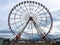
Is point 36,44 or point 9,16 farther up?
point 9,16

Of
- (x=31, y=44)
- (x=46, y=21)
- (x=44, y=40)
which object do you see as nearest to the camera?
(x=46, y=21)

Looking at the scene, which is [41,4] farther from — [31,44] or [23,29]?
[31,44]

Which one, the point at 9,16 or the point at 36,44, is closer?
the point at 9,16

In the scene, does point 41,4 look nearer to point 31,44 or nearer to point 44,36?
point 44,36

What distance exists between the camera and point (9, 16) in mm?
63219

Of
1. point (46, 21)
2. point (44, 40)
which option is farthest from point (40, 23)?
point (44, 40)

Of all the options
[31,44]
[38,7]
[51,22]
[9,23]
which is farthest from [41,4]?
[31,44]

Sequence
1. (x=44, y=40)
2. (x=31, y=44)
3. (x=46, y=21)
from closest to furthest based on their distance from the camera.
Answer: (x=46, y=21) → (x=44, y=40) → (x=31, y=44)

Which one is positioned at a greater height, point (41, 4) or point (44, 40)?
point (41, 4)

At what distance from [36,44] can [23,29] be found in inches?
424

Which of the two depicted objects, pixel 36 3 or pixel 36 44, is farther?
pixel 36 44

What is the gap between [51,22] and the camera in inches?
2484

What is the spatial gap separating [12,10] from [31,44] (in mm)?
13796

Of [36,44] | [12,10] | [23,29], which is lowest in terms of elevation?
[36,44]
